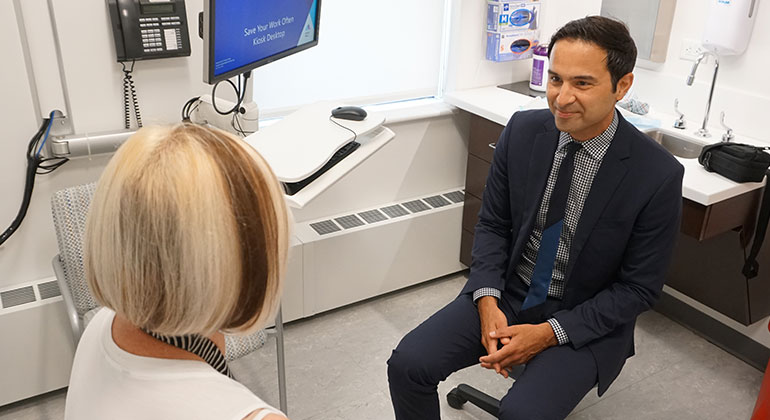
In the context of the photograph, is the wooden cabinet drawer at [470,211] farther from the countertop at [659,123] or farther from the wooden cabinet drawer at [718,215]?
the wooden cabinet drawer at [718,215]

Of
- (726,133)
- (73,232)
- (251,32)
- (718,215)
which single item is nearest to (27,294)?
(73,232)

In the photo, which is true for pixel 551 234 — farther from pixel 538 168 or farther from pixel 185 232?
pixel 185 232

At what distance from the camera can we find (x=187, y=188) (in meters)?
0.78

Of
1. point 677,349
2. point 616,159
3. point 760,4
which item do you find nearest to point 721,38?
point 760,4

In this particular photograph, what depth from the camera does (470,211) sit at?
2920 millimetres

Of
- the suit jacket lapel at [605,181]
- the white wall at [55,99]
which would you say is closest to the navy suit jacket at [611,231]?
the suit jacket lapel at [605,181]

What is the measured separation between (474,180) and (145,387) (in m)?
2.16

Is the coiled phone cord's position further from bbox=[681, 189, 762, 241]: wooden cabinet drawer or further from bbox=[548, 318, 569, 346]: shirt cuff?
bbox=[681, 189, 762, 241]: wooden cabinet drawer

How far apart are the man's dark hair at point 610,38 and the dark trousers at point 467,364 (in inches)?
27.2

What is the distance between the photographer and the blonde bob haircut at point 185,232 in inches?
30.7

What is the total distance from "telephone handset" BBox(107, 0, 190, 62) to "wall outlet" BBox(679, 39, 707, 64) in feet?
5.98

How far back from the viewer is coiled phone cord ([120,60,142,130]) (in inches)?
83.4

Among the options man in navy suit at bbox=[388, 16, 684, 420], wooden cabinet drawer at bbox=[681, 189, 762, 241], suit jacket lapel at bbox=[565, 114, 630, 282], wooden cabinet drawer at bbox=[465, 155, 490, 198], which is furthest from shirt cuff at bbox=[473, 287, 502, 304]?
wooden cabinet drawer at bbox=[465, 155, 490, 198]

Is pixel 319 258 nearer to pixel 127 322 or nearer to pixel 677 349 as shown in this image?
pixel 677 349
